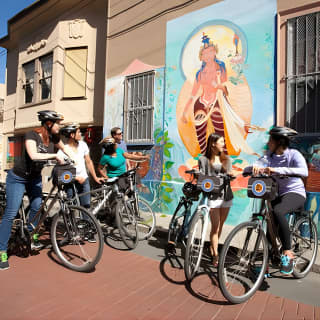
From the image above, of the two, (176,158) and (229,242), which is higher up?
(176,158)

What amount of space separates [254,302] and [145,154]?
4.80m

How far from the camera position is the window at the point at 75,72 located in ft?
33.7

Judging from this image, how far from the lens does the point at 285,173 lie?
3090 mm

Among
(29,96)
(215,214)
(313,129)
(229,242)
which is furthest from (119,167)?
(29,96)

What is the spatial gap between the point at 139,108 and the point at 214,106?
233 centimetres

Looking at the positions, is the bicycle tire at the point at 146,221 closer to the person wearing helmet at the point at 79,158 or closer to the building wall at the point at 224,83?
the person wearing helmet at the point at 79,158

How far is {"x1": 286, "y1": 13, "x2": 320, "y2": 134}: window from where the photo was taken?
15.7ft

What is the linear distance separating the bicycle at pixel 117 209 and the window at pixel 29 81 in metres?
9.97

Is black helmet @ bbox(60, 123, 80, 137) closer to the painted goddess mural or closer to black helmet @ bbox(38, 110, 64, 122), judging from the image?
black helmet @ bbox(38, 110, 64, 122)

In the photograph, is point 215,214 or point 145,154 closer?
point 215,214

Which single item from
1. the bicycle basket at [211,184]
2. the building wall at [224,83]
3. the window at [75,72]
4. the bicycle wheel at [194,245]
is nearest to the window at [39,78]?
the window at [75,72]

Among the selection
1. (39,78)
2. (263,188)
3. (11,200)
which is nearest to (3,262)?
(11,200)

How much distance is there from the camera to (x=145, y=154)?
7137mm

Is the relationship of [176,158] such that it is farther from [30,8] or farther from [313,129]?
[30,8]
